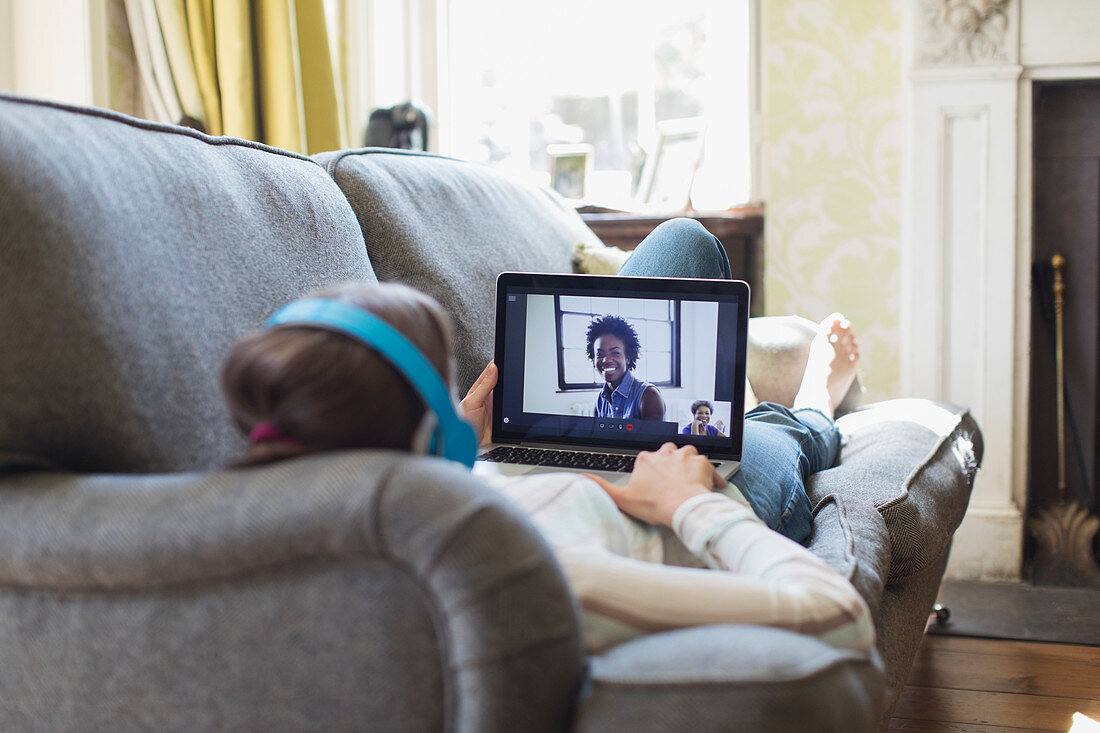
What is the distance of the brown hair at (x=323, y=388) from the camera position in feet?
1.87

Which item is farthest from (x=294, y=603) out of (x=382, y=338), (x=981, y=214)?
(x=981, y=214)

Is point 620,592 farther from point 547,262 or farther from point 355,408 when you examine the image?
point 547,262

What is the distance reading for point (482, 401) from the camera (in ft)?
3.96

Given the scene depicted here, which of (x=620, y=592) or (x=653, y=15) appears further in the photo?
(x=653, y=15)

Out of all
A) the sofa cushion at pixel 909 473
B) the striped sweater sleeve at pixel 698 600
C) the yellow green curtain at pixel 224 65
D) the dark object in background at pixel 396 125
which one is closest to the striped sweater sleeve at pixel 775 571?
the striped sweater sleeve at pixel 698 600

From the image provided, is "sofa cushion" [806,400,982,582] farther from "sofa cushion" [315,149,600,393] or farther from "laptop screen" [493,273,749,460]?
"sofa cushion" [315,149,600,393]

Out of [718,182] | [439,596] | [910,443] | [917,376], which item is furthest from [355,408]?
[718,182]

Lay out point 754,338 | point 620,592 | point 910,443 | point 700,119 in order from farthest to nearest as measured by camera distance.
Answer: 1. point 700,119
2. point 754,338
3. point 910,443
4. point 620,592

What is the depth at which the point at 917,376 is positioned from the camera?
7.89 feet

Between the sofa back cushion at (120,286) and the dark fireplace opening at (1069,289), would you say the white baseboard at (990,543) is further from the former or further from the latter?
the sofa back cushion at (120,286)

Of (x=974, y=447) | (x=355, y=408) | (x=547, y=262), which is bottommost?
(x=974, y=447)

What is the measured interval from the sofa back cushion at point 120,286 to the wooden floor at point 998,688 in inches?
51.5

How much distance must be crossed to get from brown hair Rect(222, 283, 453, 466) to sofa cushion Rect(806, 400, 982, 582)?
72 centimetres

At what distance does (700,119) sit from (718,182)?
200 mm
